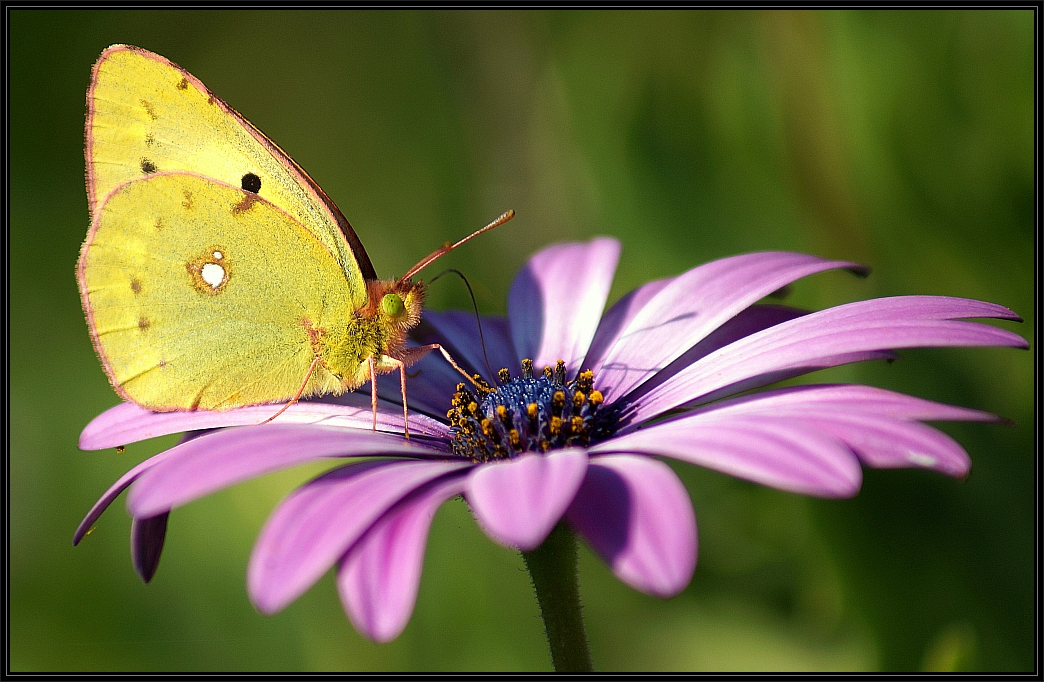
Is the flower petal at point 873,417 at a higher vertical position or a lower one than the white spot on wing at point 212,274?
lower

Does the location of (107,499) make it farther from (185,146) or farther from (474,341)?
(474,341)

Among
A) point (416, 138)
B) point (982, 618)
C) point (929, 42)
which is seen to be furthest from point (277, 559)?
point (416, 138)

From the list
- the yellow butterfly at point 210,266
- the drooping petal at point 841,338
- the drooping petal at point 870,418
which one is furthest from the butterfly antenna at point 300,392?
the drooping petal at point 870,418

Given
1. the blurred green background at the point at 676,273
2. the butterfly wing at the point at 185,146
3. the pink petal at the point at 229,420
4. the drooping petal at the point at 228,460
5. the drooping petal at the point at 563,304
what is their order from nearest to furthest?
1. the drooping petal at the point at 228,460
2. the pink petal at the point at 229,420
3. the butterfly wing at the point at 185,146
4. the blurred green background at the point at 676,273
5. the drooping petal at the point at 563,304

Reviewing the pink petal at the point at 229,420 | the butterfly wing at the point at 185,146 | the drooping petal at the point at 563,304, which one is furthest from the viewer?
the drooping petal at the point at 563,304

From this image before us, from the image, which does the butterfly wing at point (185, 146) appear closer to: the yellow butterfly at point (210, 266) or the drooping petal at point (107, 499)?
the yellow butterfly at point (210, 266)

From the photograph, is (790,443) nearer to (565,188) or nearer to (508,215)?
(508,215)

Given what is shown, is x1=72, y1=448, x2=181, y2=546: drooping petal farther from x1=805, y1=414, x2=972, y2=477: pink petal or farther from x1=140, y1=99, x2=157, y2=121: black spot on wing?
x1=805, y1=414, x2=972, y2=477: pink petal
